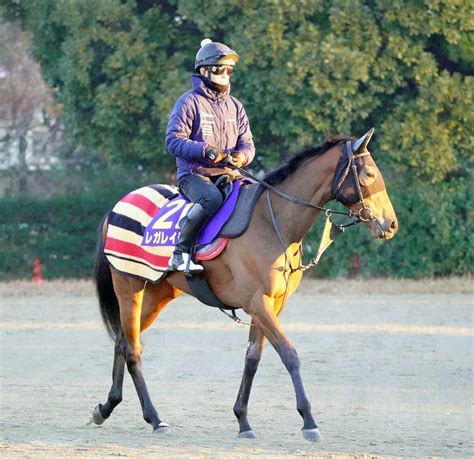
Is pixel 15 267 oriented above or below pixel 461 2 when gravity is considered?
below

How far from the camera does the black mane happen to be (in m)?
8.82

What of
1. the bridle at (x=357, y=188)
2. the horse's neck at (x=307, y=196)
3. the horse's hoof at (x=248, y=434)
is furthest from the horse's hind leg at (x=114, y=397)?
the bridle at (x=357, y=188)

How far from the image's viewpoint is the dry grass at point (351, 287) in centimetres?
2189

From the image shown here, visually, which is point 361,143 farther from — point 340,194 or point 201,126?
point 201,126

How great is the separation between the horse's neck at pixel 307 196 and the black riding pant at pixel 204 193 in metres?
0.47

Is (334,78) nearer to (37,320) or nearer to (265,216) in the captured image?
(37,320)

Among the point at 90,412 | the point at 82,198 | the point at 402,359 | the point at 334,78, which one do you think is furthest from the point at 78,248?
the point at 90,412

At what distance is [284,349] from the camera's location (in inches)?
327

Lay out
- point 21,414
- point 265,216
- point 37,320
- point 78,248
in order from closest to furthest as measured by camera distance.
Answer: point 265,216 → point 21,414 → point 37,320 → point 78,248

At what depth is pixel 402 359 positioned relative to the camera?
1338 cm

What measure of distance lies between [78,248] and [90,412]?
51.2 feet

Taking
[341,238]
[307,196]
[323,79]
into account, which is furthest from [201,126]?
[341,238]

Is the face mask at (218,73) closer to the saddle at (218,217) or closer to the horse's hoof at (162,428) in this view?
the saddle at (218,217)

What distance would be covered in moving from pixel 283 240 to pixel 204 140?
42.2 inches
